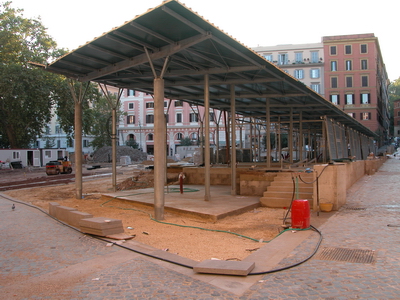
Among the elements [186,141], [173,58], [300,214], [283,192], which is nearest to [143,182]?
[283,192]

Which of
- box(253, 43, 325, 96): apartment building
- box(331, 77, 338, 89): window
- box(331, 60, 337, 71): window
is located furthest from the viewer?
box(253, 43, 325, 96): apartment building

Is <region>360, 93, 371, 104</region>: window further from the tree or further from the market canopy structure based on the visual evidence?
Result: the market canopy structure

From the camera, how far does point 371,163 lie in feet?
81.8

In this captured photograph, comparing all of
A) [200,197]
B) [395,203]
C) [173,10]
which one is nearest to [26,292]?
[173,10]

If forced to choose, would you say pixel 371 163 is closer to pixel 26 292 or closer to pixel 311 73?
pixel 26 292

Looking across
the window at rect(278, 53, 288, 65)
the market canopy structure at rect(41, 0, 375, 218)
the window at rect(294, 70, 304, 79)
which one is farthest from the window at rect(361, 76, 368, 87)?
the market canopy structure at rect(41, 0, 375, 218)

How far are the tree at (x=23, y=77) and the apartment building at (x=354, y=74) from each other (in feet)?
155

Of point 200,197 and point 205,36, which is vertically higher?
point 205,36

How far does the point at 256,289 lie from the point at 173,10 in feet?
20.9

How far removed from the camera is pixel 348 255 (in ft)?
20.2

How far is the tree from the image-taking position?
3800 cm

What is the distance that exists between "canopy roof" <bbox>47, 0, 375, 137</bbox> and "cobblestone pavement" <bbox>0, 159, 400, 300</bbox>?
17.8 ft

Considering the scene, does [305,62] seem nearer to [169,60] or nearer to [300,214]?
[169,60]

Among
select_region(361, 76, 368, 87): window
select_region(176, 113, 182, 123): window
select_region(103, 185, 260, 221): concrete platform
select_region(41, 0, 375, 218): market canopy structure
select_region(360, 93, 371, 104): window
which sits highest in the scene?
select_region(361, 76, 368, 87): window
